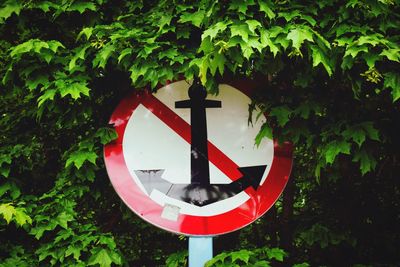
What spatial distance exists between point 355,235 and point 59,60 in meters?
2.16

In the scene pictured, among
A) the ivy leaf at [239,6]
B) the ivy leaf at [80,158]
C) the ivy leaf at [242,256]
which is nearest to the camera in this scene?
the ivy leaf at [239,6]

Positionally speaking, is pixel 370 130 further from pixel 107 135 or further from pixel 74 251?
pixel 74 251

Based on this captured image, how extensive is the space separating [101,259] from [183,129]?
2.85 feet

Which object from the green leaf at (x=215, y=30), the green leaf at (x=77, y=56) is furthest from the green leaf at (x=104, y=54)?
the green leaf at (x=215, y=30)

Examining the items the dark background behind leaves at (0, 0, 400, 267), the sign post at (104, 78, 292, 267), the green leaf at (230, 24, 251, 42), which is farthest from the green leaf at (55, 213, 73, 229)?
the green leaf at (230, 24, 251, 42)

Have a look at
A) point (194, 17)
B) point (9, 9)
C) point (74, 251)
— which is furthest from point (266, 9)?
point (74, 251)

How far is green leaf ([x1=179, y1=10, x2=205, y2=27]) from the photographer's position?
2.45 metres

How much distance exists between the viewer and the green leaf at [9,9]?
2.70 meters

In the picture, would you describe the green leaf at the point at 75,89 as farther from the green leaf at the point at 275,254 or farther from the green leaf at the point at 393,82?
the green leaf at the point at 393,82

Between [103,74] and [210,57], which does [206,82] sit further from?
[103,74]

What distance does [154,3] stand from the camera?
2.89 meters

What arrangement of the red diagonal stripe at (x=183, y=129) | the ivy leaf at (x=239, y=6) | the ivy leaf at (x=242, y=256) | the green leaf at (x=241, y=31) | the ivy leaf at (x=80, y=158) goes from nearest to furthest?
the green leaf at (x=241, y=31) < the ivy leaf at (x=239, y=6) < the ivy leaf at (x=242, y=256) < the red diagonal stripe at (x=183, y=129) < the ivy leaf at (x=80, y=158)

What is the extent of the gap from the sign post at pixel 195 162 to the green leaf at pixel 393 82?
608 mm

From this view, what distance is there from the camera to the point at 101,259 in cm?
255
